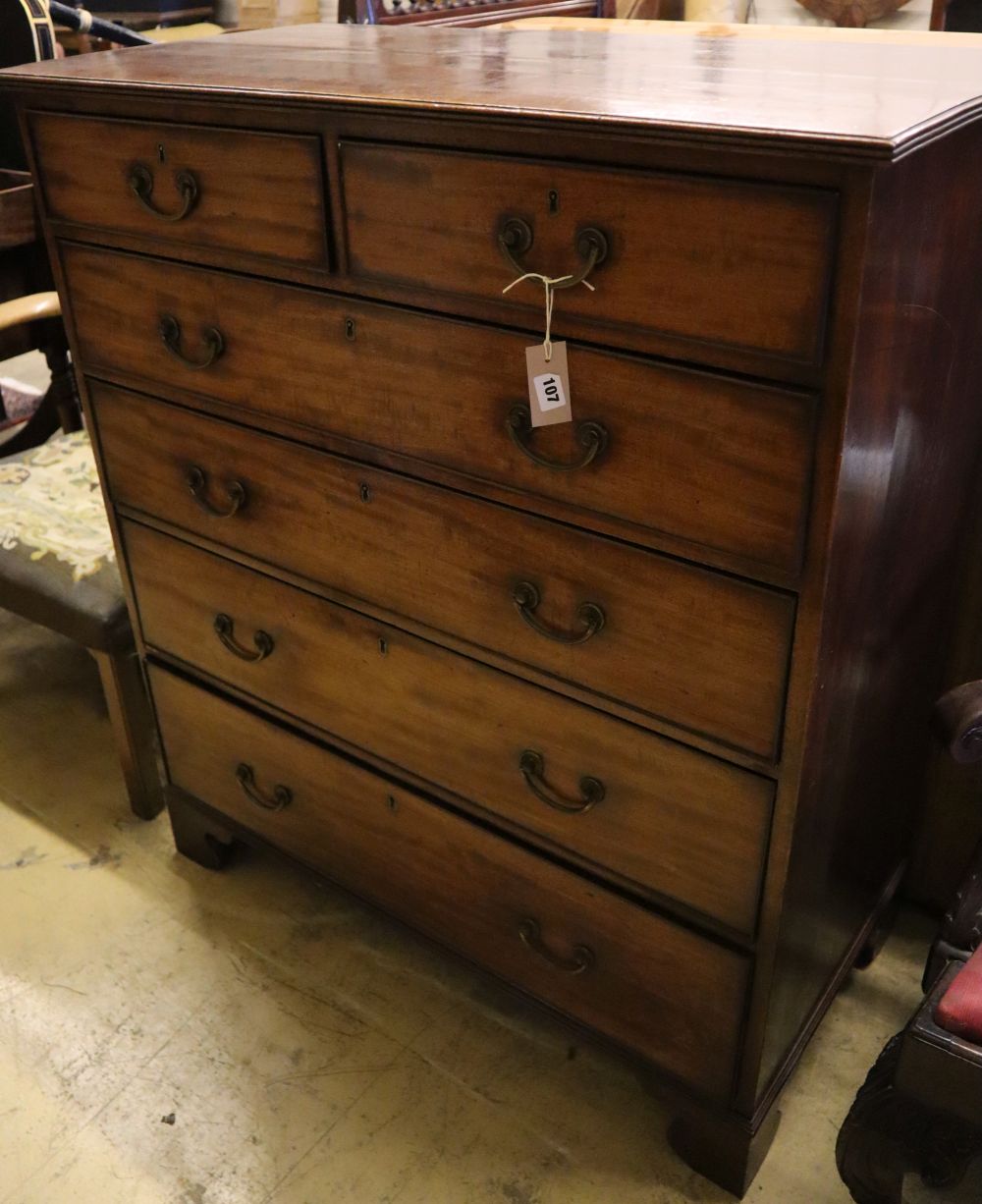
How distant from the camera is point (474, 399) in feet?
3.23

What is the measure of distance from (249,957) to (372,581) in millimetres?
630

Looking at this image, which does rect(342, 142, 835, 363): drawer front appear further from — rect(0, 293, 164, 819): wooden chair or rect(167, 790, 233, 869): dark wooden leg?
rect(167, 790, 233, 869): dark wooden leg

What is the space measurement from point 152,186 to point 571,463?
54cm

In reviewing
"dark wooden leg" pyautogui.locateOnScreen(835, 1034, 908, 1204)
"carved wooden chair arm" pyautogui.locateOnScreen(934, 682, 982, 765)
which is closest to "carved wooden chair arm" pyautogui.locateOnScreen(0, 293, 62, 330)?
"carved wooden chair arm" pyautogui.locateOnScreen(934, 682, 982, 765)

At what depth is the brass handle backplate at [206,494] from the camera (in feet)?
4.11

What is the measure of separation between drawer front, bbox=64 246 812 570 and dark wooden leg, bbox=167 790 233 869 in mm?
640

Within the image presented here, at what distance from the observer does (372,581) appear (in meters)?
1.17

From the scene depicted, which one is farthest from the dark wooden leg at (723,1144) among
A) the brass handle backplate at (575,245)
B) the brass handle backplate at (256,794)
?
the brass handle backplate at (575,245)

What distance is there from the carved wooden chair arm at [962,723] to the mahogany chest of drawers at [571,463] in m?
0.08


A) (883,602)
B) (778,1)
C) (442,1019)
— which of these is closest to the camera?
(883,602)

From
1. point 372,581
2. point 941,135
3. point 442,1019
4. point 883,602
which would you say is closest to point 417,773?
point 372,581

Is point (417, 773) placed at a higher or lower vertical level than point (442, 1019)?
higher

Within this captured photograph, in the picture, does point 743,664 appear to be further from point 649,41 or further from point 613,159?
point 649,41

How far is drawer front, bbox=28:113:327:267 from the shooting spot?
101 centimetres
